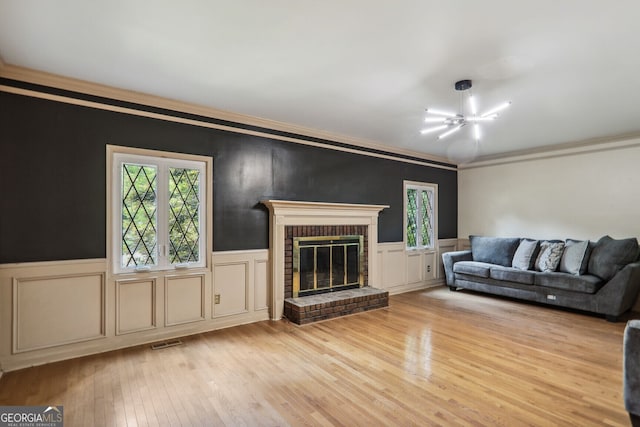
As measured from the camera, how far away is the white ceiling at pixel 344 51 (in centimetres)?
200

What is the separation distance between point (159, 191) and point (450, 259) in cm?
492

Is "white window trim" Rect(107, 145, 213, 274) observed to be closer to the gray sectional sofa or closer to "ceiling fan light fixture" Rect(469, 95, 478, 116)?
"ceiling fan light fixture" Rect(469, 95, 478, 116)

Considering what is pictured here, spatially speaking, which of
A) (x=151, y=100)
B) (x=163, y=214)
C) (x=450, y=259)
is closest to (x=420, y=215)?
(x=450, y=259)

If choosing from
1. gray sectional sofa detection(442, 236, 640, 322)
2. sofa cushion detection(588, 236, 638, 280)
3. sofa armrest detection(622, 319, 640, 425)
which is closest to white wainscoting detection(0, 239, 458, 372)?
sofa armrest detection(622, 319, 640, 425)

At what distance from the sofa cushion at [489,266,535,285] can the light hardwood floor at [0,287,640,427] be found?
3.29 feet

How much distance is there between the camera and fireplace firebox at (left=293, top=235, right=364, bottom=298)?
4.45 meters

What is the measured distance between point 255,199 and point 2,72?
2538mm

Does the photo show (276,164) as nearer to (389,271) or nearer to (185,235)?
(185,235)

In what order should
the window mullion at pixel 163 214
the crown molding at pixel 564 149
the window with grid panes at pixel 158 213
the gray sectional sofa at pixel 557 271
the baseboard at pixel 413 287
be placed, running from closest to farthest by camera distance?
the window with grid panes at pixel 158 213
the window mullion at pixel 163 214
the gray sectional sofa at pixel 557 271
the crown molding at pixel 564 149
the baseboard at pixel 413 287

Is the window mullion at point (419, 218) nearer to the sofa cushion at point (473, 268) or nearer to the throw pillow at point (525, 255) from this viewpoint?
the sofa cushion at point (473, 268)

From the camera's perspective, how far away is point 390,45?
7.82 feet

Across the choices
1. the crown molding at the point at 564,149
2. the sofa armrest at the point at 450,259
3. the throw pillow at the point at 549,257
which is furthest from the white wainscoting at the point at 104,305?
the crown molding at the point at 564,149

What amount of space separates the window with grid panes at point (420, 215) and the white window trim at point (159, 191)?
Result: 141 inches

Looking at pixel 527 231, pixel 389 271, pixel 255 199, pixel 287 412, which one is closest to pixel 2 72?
pixel 255 199
